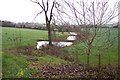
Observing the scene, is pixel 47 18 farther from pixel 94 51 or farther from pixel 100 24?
pixel 100 24

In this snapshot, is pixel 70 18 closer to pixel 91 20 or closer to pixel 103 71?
pixel 91 20

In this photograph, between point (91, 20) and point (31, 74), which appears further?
point (91, 20)

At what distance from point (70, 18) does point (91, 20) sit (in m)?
1.13

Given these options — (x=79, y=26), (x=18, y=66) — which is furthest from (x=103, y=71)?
(x=18, y=66)

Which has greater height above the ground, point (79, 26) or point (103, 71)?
point (79, 26)

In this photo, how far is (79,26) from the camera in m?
12.6

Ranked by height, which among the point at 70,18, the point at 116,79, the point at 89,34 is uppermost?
the point at 70,18

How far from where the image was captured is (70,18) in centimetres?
1280

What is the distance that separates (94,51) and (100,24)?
10128 mm

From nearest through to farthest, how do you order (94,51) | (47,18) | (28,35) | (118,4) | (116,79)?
(116,79) → (118,4) → (94,51) → (47,18) → (28,35)

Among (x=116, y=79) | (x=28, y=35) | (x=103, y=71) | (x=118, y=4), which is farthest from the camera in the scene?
(x=28, y=35)

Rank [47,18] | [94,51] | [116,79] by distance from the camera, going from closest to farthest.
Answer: [116,79]
[94,51]
[47,18]

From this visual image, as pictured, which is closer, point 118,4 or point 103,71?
point 103,71

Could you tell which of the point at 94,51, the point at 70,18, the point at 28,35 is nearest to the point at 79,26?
the point at 70,18
